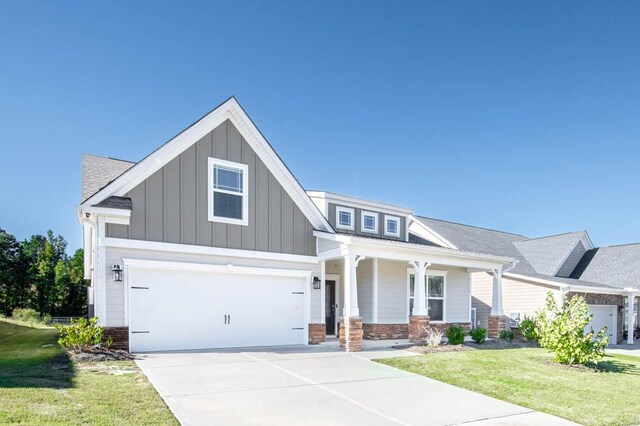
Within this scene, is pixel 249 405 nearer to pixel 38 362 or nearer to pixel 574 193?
pixel 38 362

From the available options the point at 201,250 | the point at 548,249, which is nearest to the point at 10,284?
the point at 201,250

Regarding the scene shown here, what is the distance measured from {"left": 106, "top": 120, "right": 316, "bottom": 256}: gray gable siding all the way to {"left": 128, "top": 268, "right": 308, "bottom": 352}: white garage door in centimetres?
96

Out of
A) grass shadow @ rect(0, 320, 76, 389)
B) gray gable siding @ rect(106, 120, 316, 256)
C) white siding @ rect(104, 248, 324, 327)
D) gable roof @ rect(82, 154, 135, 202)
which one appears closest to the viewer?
grass shadow @ rect(0, 320, 76, 389)

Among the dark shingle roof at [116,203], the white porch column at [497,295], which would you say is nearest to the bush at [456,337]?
the white porch column at [497,295]

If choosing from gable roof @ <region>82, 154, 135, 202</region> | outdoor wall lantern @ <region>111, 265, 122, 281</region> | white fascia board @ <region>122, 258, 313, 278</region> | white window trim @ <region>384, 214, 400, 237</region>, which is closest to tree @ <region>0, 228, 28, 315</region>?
gable roof @ <region>82, 154, 135, 202</region>

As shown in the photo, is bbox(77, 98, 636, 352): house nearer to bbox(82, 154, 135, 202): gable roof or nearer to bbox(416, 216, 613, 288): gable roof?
bbox(82, 154, 135, 202): gable roof

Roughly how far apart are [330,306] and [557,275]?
44.4ft

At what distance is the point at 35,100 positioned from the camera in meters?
16.7

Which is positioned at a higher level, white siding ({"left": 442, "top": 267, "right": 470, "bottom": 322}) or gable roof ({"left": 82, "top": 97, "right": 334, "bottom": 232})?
gable roof ({"left": 82, "top": 97, "right": 334, "bottom": 232})

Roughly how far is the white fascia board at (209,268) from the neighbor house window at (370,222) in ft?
13.9

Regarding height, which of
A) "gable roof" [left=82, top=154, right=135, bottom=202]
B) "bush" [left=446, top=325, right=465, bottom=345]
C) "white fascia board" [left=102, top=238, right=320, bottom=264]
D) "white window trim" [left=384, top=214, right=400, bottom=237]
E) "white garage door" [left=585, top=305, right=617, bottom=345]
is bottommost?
"white garage door" [left=585, top=305, right=617, bottom=345]

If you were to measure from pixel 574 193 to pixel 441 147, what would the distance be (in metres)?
9.22

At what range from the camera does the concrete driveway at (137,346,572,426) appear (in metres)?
6.06

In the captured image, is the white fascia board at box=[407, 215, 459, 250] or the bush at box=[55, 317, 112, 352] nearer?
the bush at box=[55, 317, 112, 352]
